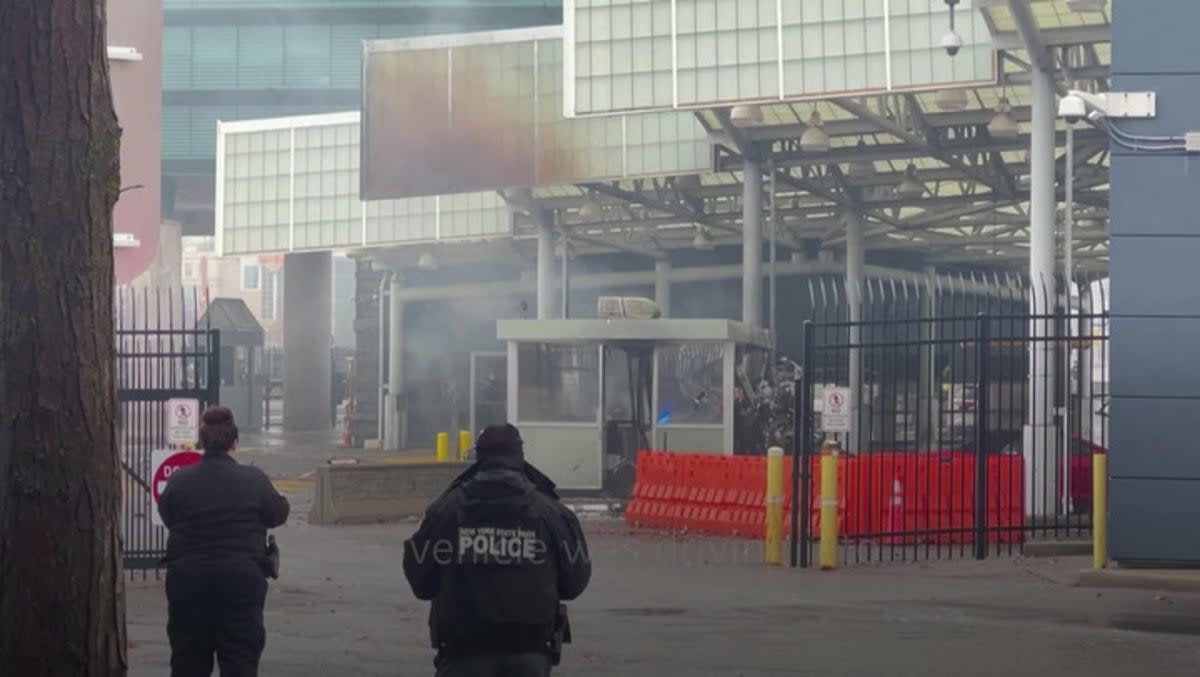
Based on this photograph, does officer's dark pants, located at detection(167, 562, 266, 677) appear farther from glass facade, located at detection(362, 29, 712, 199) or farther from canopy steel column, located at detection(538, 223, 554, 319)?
canopy steel column, located at detection(538, 223, 554, 319)

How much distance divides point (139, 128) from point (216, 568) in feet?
28.1

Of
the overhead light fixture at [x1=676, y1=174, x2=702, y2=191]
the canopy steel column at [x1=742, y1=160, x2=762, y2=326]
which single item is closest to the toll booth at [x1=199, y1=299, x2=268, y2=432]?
the overhead light fixture at [x1=676, y1=174, x2=702, y2=191]

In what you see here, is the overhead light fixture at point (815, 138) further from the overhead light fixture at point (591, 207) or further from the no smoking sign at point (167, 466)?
the no smoking sign at point (167, 466)

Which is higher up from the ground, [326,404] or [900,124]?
[900,124]

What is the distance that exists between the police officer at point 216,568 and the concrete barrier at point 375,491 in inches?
617

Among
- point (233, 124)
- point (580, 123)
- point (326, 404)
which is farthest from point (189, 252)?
point (580, 123)

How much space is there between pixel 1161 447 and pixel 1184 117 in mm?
2833

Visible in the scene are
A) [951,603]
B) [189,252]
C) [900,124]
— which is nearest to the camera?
[951,603]

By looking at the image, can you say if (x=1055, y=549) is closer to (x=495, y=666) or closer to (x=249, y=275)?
(x=495, y=666)

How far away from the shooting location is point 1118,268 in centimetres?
1659

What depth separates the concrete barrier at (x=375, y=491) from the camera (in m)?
24.5

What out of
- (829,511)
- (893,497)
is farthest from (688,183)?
(829,511)

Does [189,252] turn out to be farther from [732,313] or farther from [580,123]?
[580,123]

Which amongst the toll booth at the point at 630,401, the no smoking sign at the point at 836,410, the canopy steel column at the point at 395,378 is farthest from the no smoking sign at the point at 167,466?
the canopy steel column at the point at 395,378
